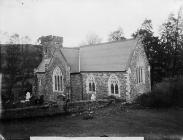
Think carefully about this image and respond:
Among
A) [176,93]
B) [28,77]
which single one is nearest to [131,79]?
[176,93]

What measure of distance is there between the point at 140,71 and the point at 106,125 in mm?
12519

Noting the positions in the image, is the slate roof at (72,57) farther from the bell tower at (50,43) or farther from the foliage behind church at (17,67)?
the foliage behind church at (17,67)

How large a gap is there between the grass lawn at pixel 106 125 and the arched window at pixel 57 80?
34.9ft

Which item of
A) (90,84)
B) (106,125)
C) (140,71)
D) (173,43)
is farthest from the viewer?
(173,43)

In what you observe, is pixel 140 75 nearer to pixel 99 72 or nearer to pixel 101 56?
pixel 99 72

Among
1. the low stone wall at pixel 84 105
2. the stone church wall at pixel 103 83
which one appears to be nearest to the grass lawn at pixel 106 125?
the low stone wall at pixel 84 105

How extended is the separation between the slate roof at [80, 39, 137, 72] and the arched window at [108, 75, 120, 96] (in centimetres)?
98

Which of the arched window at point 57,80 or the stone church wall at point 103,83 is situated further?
the arched window at point 57,80

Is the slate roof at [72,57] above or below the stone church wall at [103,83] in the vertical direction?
above

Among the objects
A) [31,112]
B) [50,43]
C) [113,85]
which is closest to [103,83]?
[113,85]

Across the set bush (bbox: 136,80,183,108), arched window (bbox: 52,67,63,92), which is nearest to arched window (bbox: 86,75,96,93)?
arched window (bbox: 52,67,63,92)

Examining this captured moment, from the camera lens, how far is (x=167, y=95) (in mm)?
19562

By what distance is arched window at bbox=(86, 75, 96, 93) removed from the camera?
26469mm

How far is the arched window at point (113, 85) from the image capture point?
79.8 feet
